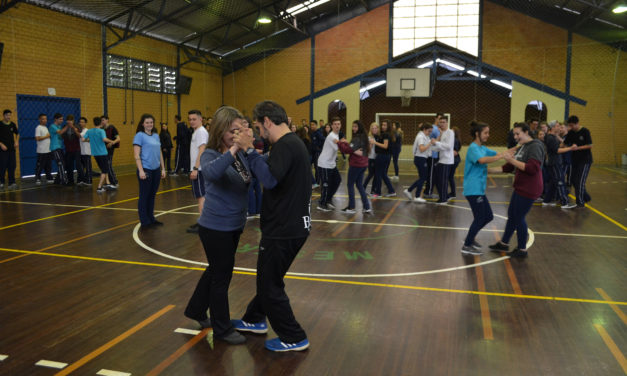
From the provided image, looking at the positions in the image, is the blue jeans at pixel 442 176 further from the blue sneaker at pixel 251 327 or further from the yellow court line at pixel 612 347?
the blue sneaker at pixel 251 327

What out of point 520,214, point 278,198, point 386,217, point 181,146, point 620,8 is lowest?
point 386,217

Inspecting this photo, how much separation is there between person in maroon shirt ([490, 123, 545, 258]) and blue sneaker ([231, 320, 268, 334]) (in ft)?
12.0

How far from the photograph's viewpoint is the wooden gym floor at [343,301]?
3.57 metres

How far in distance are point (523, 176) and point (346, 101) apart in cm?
1867

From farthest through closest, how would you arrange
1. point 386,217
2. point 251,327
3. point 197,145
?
point 386,217, point 197,145, point 251,327

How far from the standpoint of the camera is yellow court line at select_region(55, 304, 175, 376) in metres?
3.44

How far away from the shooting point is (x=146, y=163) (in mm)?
7977

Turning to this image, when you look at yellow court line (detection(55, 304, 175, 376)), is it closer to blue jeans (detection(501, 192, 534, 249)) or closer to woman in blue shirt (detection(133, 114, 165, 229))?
woman in blue shirt (detection(133, 114, 165, 229))

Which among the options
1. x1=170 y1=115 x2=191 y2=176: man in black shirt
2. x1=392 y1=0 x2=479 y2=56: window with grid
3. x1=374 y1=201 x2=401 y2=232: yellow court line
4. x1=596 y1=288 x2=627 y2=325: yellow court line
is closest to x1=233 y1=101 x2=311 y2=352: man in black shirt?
x1=596 y1=288 x2=627 y2=325: yellow court line

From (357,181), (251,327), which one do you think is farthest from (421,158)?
(251,327)

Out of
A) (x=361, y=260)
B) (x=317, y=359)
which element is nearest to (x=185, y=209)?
(x=361, y=260)

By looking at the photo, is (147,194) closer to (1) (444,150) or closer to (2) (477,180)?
(2) (477,180)

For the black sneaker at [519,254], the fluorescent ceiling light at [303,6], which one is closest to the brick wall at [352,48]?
the fluorescent ceiling light at [303,6]

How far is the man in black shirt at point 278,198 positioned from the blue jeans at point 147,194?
5.00m
